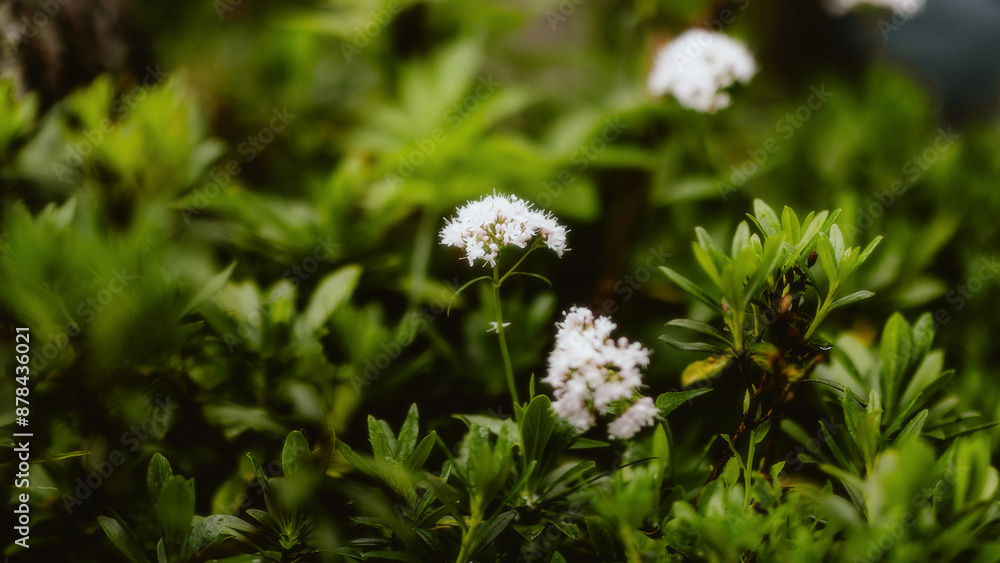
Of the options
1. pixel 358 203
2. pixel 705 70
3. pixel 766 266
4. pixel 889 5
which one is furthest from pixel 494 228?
pixel 889 5

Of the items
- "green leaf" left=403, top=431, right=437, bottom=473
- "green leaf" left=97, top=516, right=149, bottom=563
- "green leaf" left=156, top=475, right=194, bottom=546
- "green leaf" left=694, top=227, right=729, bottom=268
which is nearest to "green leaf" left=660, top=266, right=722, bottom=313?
"green leaf" left=694, top=227, right=729, bottom=268

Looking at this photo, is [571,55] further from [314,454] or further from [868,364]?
[314,454]

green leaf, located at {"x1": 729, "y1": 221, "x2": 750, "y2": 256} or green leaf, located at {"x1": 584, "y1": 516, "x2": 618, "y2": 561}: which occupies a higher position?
green leaf, located at {"x1": 729, "y1": 221, "x2": 750, "y2": 256}

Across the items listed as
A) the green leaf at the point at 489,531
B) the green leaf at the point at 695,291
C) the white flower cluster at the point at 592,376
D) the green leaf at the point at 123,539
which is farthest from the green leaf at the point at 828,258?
the green leaf at the point at 123,539

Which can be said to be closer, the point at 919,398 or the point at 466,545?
the point at 466,545

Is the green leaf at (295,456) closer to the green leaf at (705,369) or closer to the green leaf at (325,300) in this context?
the green leaf at (325,300)

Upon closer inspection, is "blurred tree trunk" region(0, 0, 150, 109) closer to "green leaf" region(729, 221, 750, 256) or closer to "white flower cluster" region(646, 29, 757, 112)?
"white flower cluster" region(646, 29, 757, 112)

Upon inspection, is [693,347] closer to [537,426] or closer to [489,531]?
[537,426]
